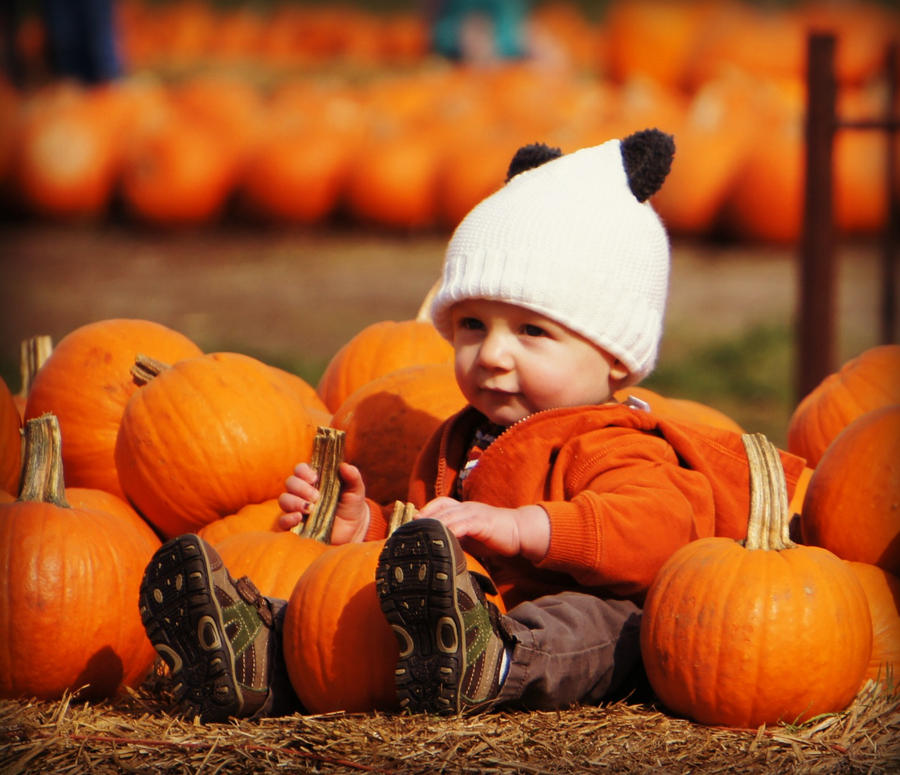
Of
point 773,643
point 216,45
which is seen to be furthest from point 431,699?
point 216,45

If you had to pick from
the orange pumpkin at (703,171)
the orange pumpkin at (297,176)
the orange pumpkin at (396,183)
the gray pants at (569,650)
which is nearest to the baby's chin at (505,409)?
the gray pants at (569,650)

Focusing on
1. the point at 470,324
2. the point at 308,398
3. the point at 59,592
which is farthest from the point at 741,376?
the point at 59,592

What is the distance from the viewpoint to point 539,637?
8.75ft

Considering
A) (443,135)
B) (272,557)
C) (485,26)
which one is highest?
(485,26)

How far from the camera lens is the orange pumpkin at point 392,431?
3627 mm

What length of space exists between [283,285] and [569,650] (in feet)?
23.9

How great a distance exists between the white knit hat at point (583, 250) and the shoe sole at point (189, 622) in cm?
91

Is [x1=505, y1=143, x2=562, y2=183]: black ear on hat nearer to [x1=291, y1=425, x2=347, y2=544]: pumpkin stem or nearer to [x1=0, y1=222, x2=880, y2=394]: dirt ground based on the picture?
[x1=291, y1=425, x2=347, y2=544]: pumpkin stem

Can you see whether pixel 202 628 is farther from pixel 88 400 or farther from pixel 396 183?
pixel 396 183

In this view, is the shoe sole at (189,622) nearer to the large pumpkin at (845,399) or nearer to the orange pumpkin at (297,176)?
the large pumpkin at (845,399)

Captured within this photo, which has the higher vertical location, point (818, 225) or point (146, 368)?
point (818, 225)

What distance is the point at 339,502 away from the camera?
3166 mm

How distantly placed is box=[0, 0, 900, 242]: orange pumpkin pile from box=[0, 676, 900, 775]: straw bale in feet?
24.7

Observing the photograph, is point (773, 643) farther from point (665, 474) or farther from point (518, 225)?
point (518, 225)
